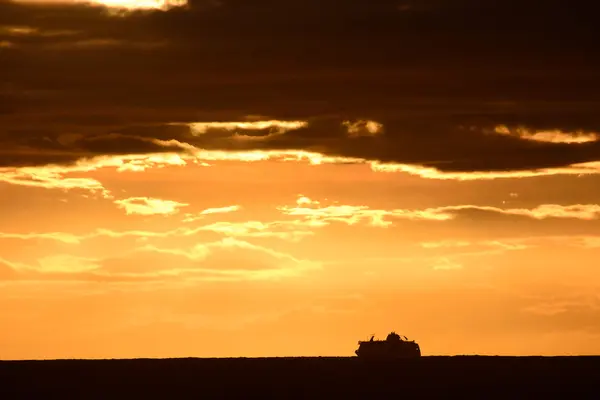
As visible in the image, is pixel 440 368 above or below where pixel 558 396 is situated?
above

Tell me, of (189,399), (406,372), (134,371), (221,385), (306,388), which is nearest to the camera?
(189,399)

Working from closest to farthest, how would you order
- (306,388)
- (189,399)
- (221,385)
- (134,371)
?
(189,399)
(306,388)
(221,385)
(134,371)

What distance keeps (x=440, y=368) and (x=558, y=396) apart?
225ft

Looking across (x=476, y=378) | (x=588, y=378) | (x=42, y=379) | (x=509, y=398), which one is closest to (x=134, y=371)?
(x=42, y=379)

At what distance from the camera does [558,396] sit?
420 ft

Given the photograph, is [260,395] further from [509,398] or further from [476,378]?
[476,378]

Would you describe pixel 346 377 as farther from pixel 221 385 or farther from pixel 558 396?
pixel 558 396

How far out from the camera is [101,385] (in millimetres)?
153375

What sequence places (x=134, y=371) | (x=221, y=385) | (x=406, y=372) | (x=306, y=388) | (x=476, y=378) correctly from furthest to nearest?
(x=134, y=371) < (x=406, y=372) < (x=476, y=378) < (x=221, y=385) < (x=306, y=388)

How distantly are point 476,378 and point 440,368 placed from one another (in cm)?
2901

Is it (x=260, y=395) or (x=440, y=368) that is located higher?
(x=440, y=368)

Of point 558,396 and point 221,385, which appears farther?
point 221,385

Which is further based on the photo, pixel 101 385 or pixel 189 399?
pixel 101 385

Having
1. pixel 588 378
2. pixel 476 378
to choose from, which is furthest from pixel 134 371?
pixel 588 378
